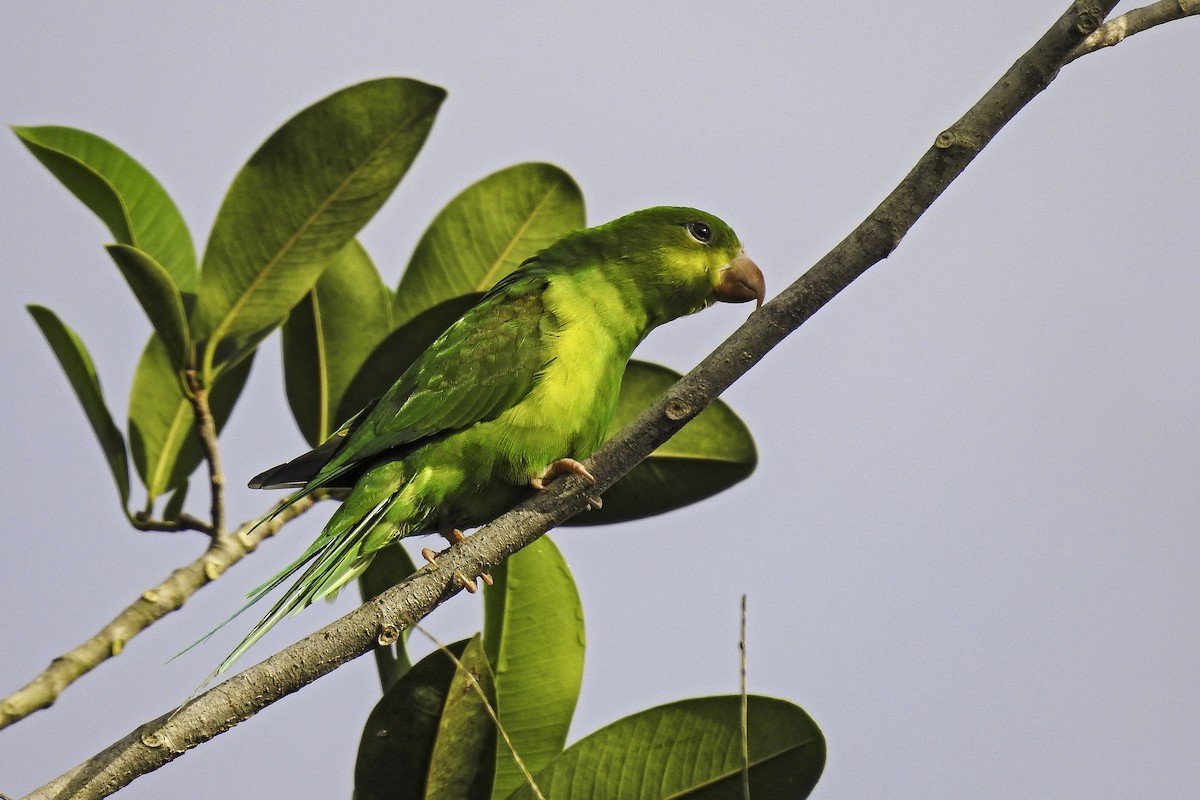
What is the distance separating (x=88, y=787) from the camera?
2.11 meters

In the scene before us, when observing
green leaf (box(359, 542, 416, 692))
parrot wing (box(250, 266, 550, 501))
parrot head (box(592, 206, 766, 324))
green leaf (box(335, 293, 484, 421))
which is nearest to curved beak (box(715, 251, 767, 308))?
parrot head (box(592, 206, 766, 324))

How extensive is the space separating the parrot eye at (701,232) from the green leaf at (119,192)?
1.69 metres

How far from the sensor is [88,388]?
338cm

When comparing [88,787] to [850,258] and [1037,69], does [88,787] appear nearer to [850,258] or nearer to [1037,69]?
[850,258]

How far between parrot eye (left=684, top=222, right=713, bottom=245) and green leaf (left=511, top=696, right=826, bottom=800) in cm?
179

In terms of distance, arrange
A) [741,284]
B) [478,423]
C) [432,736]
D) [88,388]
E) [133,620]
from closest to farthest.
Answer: [432,736], [133,620], [478,423], [88,388], [741,284]

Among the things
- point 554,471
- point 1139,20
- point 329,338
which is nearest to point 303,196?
point 329,338

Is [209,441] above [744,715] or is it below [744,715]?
above

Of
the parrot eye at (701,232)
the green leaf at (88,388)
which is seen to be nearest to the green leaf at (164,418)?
the green leaf at (88,388)

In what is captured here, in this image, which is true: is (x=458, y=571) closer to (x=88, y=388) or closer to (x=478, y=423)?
(x=478, y=423)

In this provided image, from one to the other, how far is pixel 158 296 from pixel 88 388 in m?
0.44

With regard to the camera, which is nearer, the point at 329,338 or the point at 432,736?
the point at 432,736

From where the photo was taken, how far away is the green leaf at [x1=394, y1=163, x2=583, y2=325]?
380 cm

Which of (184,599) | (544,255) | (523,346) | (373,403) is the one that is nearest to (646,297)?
(544,255)
